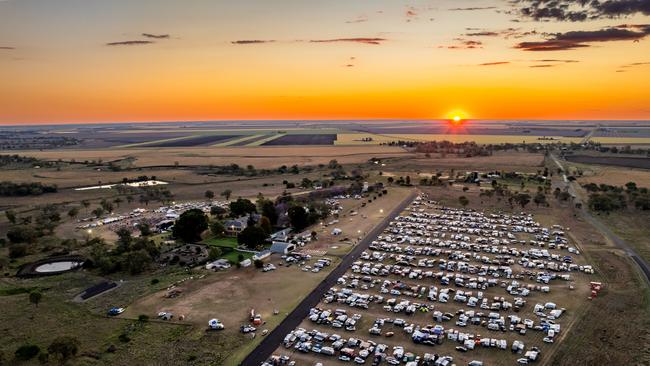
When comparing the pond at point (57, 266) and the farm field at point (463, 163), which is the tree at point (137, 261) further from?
the farm field at point (463, 163)

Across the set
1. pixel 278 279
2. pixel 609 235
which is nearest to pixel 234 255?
pixel 278 279

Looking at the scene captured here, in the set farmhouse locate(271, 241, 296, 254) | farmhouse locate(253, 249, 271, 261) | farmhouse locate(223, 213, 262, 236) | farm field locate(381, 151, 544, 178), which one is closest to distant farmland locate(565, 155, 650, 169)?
farm field locate(381, 151, 544, 178)

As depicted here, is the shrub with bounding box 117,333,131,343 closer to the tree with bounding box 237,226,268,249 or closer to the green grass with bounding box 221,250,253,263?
the green grass with bounding box 221,250,253,263

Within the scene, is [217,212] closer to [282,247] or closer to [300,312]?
[282,247]

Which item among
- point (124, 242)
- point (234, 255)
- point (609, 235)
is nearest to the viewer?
point (234, 255)

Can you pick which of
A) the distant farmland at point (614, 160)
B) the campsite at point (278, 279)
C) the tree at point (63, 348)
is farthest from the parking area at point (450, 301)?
the distant farmland at point (614, 160)

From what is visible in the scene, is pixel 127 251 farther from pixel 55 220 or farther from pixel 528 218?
pixel 528 218
